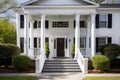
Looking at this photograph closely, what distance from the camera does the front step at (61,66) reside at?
24.2 m

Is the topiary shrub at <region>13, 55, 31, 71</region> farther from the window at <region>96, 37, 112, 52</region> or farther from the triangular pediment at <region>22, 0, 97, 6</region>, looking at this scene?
the window at <region>96, 37, 112, 52</region>

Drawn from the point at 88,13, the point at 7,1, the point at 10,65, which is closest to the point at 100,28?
the point at 88,13

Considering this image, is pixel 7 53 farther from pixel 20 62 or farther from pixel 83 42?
pixel 83 42

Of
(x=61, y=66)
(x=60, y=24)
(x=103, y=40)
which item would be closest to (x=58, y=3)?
(x=60, y=24)

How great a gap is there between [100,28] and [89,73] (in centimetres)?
931

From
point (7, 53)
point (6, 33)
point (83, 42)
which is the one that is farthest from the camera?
point (6, 33)

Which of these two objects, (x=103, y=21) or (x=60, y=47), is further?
(x=60, y=47)

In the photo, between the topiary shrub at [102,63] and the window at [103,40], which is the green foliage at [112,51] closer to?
the topiary shrub at [102,63]

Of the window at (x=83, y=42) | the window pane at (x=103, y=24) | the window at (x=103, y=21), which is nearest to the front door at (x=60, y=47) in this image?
the window at (x=83, y=42)

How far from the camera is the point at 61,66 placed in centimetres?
2522

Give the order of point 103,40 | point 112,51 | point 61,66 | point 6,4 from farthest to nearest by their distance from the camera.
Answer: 1. point 6,4
2. point 103,40
3. point 112,51
4. point 61,66

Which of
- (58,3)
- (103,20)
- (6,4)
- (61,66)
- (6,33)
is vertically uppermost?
(6,4)

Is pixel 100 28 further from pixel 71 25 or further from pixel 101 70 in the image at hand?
pixel 101 70

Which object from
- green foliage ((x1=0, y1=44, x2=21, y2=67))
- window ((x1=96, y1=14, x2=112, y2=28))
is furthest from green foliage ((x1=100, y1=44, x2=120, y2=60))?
green foliage ((x1=0, y1=44, x2=21, y2=67))
